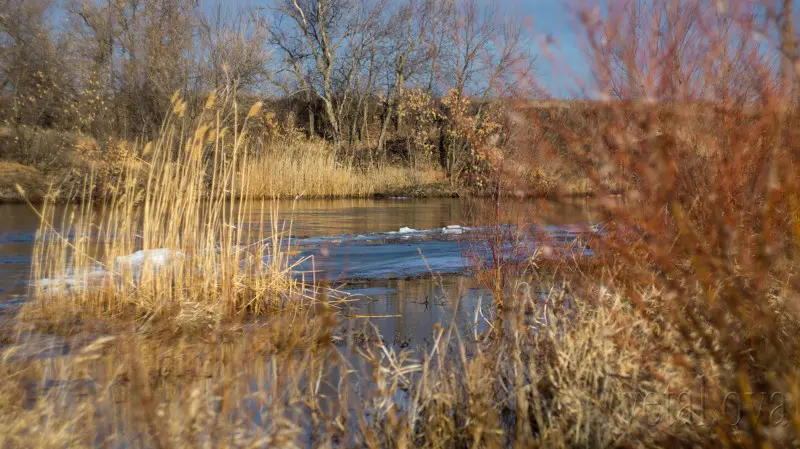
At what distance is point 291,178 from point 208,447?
16.3 metres

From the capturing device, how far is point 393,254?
833 cm

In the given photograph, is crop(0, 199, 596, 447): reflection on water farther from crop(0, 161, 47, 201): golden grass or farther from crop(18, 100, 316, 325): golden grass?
crop(0, 161, 47, 201): golden grass

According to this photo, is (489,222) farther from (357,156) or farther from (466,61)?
(357,156)

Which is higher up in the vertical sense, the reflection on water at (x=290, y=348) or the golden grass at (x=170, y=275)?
the golden grass at (x=170, y=275)

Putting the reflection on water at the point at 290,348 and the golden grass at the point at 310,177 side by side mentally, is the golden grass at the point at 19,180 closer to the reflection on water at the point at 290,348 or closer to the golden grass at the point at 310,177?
the golden grass at the point at 310,177

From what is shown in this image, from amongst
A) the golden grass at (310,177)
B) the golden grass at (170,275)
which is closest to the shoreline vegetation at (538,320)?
the golden grass at (170,275)

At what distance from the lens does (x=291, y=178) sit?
60.1ft

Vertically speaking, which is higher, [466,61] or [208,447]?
[466,61]

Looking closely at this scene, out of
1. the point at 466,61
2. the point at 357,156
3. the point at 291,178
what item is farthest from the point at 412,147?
the point at 291,178

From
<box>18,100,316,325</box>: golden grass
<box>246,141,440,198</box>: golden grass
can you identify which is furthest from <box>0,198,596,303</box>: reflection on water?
<box>246,141,440,198</box>: golden grass

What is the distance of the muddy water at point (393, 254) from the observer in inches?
187

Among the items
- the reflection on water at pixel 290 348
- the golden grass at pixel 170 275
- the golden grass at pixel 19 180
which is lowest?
the reflection on water at pixel 290 348

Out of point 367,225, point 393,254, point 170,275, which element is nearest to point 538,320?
point 170,275

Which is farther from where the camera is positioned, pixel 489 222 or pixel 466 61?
pixel 466 61
